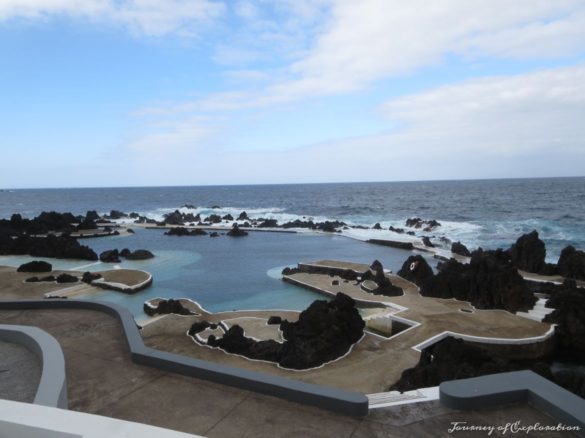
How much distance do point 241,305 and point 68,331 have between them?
46.8ft

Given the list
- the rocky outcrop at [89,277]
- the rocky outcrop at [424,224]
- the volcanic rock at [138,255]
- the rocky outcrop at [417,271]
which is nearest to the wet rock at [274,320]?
the rocky outcrop at [417,271]

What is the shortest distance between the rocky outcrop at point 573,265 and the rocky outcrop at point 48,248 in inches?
1424

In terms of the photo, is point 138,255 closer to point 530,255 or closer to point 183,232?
point 183,232

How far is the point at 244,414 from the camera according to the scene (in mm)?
5480

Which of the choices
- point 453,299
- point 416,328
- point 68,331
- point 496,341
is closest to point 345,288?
point 453,299

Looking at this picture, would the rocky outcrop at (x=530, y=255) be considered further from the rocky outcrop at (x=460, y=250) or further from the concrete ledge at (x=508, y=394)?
the concrete ledge at (x=508, y=394)

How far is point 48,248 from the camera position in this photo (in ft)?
125

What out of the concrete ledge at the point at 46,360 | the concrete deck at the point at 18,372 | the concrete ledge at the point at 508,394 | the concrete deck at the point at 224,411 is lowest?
the concrete deck at the point at 224,411

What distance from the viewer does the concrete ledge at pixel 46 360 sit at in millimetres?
5047

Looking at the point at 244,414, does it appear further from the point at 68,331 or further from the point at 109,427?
the point at 68,331

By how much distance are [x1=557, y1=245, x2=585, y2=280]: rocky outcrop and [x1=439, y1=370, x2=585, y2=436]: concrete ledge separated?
26.7 m

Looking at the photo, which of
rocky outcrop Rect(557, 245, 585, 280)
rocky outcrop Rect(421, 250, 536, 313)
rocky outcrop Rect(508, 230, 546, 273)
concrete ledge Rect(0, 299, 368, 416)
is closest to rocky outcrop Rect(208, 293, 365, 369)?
concrete ledge Rect(0, 299, 368, 416)

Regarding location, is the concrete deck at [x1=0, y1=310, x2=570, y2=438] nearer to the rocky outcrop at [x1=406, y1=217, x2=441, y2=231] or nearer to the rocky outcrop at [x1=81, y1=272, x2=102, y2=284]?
the rocky outcrop at [x1=81, y1=272, x2=102, y2=284]

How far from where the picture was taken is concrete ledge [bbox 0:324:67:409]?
16.6 feet
